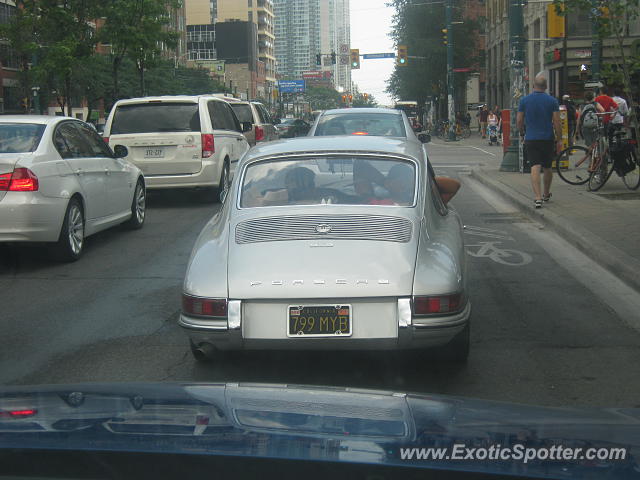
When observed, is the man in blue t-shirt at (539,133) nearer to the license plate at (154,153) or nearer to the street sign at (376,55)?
the license plate at (154,153)

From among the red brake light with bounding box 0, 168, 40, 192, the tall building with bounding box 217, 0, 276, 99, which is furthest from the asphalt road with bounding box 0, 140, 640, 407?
the tall building with bounding box 217, 0, 276, 99

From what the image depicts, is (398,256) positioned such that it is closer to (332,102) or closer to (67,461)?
(67,461)

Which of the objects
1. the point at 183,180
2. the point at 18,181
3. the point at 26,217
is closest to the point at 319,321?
the point at 26,217

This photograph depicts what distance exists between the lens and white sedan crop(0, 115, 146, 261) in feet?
29.5

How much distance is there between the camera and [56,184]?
940cm

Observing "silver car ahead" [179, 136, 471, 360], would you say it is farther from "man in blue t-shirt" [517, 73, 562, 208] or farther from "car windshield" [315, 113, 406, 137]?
"car windshield" [315, 113, 406, 137]

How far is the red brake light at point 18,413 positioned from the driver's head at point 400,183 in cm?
376

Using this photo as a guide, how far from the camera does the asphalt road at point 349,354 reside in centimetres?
533

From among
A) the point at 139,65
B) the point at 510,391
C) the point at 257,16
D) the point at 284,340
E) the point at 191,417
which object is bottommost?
the point at 510,391

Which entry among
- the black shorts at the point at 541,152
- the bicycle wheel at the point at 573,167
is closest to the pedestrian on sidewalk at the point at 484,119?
the bicycle wheel at the point at 573,167

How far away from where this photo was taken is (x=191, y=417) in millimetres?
2256

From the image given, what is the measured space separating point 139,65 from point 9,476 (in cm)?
3589

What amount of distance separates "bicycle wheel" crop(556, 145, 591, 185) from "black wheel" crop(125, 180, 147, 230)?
7.42 meters

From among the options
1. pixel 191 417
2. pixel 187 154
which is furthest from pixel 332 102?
pixel 191 417
